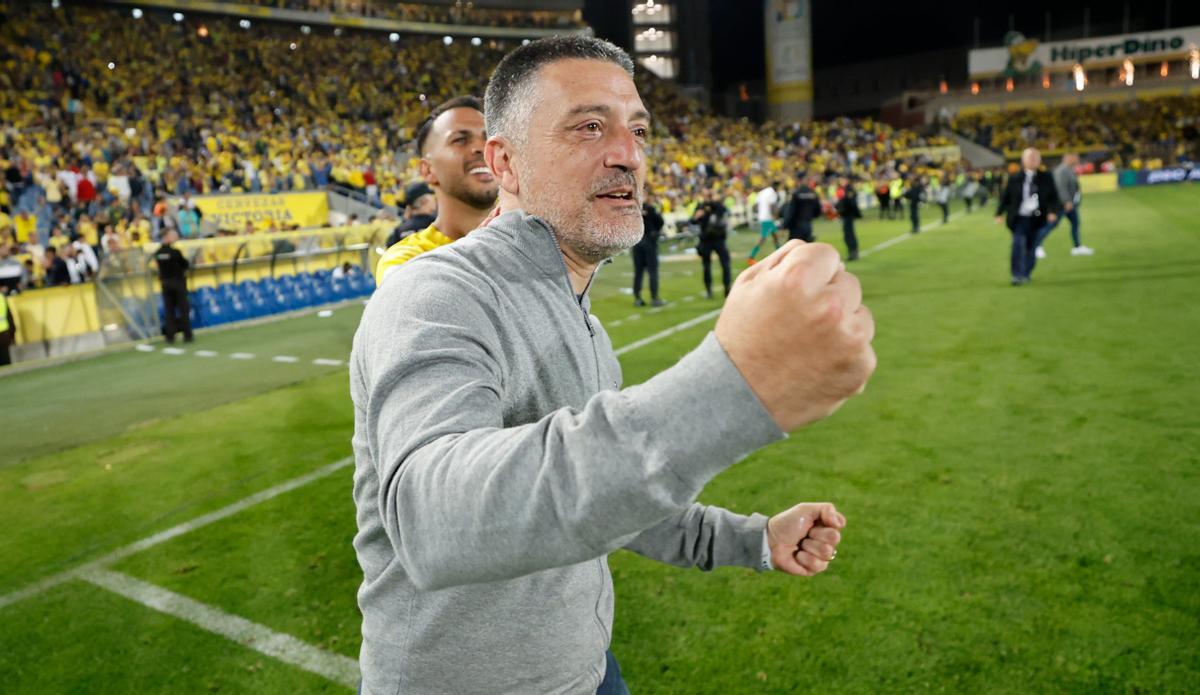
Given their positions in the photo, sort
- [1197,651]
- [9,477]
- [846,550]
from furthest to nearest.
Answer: [9,477], [846,550], [1197,651]

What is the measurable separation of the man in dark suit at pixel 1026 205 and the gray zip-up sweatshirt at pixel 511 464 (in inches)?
449

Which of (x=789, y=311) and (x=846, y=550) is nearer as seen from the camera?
(x=789, y=311)

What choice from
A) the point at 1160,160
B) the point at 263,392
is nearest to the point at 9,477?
the point at 263,392

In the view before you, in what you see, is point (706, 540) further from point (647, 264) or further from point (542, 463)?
point (647, 264)

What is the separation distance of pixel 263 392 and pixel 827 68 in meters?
72.4

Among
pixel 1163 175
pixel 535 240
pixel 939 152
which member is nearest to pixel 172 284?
pixel 535 240

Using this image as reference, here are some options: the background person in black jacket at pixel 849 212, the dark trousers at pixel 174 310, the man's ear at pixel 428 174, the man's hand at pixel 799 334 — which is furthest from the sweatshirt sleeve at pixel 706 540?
the background person in black jacket at pixel 849 212

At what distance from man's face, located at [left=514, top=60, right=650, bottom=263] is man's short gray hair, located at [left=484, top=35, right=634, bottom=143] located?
2 centimetres

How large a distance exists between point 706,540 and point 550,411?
2.25ft

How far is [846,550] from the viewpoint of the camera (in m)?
4.16

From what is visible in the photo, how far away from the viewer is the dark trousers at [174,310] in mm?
12188

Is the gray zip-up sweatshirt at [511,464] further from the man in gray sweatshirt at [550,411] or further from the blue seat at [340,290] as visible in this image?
the blue seat at [340,290]

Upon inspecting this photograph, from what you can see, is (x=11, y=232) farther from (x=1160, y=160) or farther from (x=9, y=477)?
(x=1160, y=160)

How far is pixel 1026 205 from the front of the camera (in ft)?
37.3
